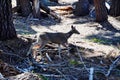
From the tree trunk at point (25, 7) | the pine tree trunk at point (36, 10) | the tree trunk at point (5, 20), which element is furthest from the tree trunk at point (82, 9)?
the tree trunk at point (5, 20)

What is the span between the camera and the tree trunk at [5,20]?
8.70m

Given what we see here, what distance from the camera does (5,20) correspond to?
8.76m

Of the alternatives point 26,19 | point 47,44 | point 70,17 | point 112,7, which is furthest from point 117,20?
point 47,44

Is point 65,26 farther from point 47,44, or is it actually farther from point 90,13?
point 47,44

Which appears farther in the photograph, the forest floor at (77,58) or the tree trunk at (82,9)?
the tree trunk at (82,9)

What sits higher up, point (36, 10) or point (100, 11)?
point (100, 11)

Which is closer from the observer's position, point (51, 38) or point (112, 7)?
point (51, 38)

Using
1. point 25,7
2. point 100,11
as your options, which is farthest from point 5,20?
point 25,7

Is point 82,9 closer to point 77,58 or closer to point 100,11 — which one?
point 100,11

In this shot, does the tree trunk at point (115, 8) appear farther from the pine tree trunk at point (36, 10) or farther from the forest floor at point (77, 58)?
the pine tree trunk at point (36, 10)

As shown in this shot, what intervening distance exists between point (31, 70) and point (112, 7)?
9.19 meters

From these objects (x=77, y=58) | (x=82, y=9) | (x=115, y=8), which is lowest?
(x=82, y=9)

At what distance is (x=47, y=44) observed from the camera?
8.76 metres

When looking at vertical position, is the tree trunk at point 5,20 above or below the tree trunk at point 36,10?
above
